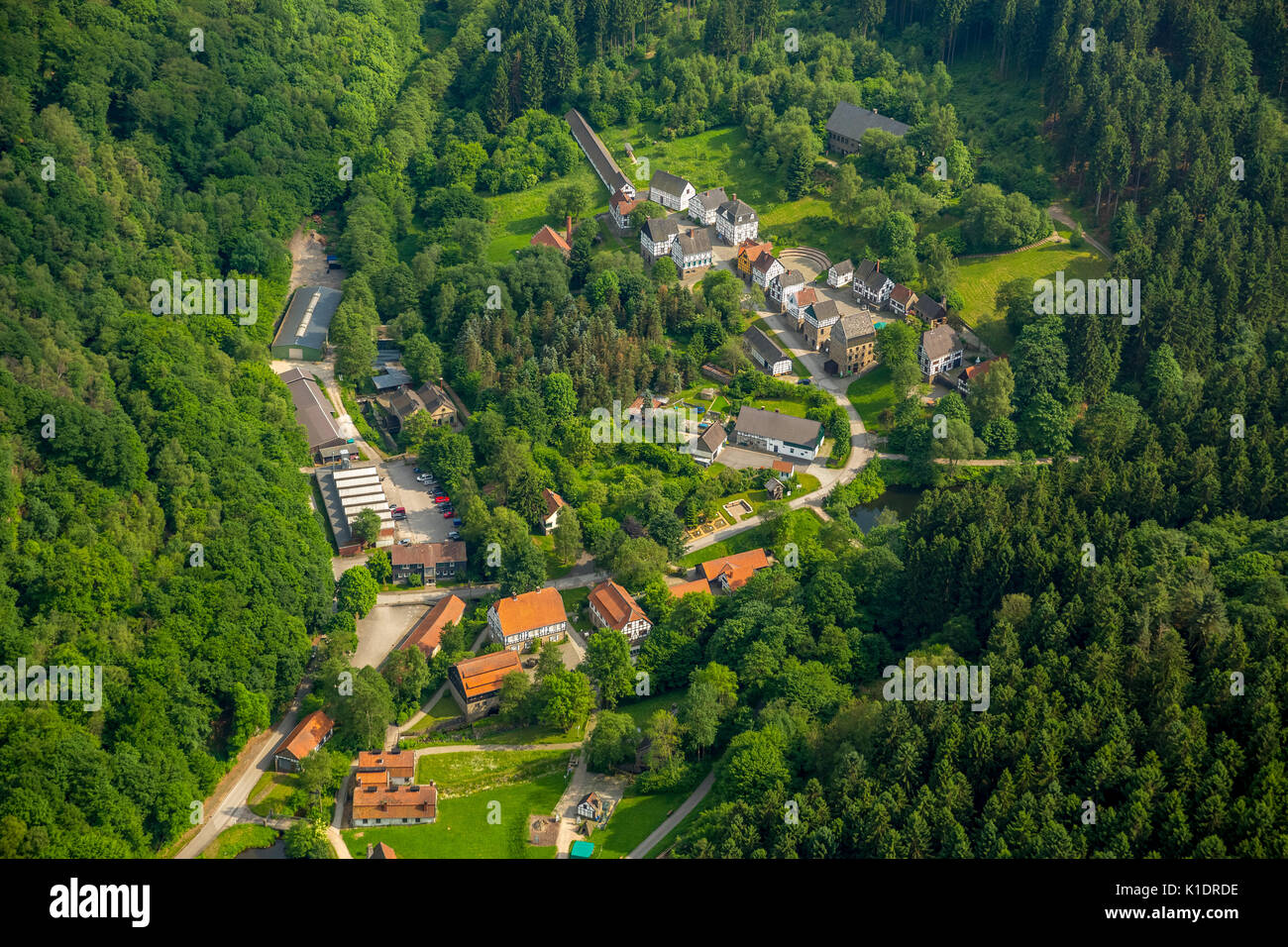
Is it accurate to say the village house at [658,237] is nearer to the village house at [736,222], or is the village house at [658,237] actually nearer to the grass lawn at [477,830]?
the village house at [736,222]

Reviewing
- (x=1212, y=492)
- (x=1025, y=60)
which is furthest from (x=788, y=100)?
(x=1212, y=492)

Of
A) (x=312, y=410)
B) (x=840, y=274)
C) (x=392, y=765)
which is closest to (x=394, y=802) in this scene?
(x=392, y=765)

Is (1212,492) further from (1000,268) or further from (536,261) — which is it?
(536,261)

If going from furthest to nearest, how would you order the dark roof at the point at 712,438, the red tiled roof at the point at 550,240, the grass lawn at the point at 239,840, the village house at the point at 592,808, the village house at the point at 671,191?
the village house at the point at 671,191
the red tiled roof at the point at 550,240
the dark roof at the point at 712,438
the village house at the point at 592,808
the grass lawn at the point at 239,840

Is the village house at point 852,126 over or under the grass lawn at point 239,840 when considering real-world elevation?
over

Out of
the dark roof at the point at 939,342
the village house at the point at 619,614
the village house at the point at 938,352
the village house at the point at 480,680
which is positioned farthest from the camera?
the village house at the point at 938,352

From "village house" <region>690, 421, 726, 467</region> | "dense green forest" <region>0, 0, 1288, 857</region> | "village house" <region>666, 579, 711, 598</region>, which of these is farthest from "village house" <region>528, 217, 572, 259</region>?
"village house" <region>666, 579, 711, 598</region>

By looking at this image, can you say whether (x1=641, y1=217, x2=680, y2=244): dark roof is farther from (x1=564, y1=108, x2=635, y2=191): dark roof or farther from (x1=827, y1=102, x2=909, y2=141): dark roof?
(x1=827, y1=102, x2=909, y2=141): dark roof

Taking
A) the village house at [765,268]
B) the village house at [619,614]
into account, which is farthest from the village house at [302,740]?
the village house at [765,268]
